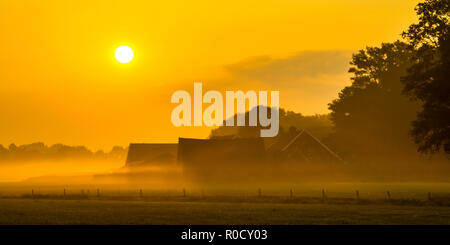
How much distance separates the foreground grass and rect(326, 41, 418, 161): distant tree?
205 ft

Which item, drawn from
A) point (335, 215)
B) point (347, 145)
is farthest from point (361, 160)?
point (335, 215)

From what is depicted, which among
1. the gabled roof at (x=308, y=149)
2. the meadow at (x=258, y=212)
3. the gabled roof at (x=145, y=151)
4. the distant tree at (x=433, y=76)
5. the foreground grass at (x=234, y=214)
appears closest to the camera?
the foreground grass at (x=234, y=214)

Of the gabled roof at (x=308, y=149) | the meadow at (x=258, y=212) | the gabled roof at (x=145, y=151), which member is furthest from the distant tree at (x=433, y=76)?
the gabled roof at (x=145, y=151)

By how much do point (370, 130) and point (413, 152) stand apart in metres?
8.16

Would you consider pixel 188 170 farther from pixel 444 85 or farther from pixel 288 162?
pixel 444 85

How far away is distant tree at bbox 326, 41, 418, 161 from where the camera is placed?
107250mm

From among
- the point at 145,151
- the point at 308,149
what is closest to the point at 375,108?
the point at 308,149

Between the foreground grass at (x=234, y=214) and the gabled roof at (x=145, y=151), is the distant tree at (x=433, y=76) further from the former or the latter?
the gabled roof at (x=145, y=151)

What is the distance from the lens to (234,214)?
3897 cm

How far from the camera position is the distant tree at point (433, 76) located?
173 feet

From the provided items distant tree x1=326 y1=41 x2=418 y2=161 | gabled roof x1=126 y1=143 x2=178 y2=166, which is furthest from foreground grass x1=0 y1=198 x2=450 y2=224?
gabled roof x1=126 y1=143 x2=178 y2=166

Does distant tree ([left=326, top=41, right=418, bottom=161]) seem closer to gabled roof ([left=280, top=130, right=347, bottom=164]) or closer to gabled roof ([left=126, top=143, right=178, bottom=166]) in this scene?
gabled roof ([left=280, top=130, right=347, bottom=164])

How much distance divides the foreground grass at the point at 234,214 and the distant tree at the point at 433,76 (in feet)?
35.0

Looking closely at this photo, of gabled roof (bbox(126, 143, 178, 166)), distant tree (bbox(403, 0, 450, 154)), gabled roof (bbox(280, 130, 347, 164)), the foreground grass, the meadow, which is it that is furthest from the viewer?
gabled roof (bbox(126, 143, 178, 166))
